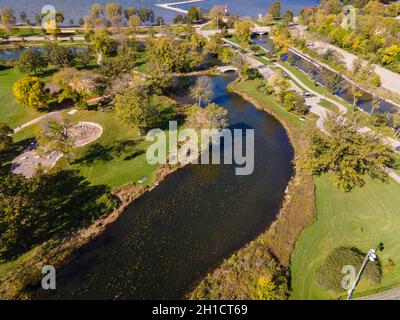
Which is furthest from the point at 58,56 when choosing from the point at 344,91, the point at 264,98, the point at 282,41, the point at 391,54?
the point at 391,54

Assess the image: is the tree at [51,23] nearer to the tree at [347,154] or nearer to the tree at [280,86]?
the tree at [280,86]

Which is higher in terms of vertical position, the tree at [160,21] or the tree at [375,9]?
the tree at [375,9]

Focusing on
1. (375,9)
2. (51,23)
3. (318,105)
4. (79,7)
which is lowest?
(318,105)

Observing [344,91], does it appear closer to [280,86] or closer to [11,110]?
[280,86]

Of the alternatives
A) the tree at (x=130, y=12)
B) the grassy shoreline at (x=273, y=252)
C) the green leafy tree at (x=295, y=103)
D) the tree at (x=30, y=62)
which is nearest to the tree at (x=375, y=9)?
the green leafy tree at (x=295, y=103)

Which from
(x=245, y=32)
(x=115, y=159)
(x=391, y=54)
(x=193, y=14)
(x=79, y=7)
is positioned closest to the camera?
(x=115, y=159)

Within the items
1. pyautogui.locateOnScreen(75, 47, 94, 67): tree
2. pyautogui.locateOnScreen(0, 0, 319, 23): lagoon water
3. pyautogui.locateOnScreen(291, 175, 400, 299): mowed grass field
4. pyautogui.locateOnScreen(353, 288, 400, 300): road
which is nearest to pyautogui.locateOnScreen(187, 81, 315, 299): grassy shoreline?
pyautogui.locateOnScreen(291, 175, 400, 299): mowed grass field

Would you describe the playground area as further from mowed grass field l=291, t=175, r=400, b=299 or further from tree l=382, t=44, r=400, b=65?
tree l=382, t=44, r=400, b=65
